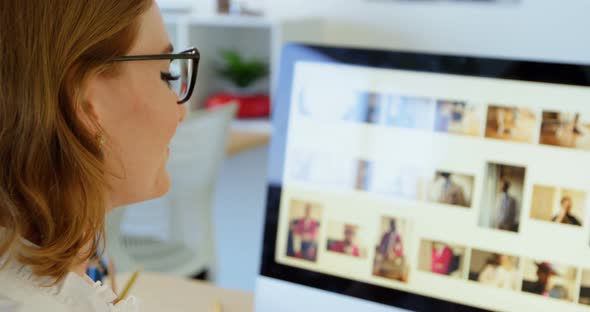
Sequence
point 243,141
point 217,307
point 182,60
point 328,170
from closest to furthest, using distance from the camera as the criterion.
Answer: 1. point 182,60
2. point 328,170
3. point 217,307
4. point 243,141

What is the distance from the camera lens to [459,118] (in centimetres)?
77

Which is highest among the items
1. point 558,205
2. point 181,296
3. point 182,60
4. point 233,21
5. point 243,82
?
point 233,21

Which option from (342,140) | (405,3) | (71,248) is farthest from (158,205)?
(71,248)

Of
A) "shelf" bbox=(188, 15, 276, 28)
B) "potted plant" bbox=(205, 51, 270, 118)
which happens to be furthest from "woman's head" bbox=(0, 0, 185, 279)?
"potted plant" bbox=(205, 51, 270, 118)

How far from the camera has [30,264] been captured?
587 millimetres

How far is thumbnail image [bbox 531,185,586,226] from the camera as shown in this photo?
73cm

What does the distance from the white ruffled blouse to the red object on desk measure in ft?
6.85

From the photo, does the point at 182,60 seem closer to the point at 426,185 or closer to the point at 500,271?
the point at 426,185

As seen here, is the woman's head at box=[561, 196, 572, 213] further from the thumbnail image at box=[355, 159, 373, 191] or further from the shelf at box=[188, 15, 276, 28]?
the shelf at box=[188, 15, 276, 28]

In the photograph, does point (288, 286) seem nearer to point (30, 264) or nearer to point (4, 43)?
point (30, 264)

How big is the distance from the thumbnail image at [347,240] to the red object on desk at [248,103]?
1.90 metres

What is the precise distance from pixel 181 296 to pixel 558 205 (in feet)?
1.94

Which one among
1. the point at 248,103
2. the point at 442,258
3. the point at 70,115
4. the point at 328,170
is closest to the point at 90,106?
the point at 70,115

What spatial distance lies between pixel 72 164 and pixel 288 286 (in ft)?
1.15
